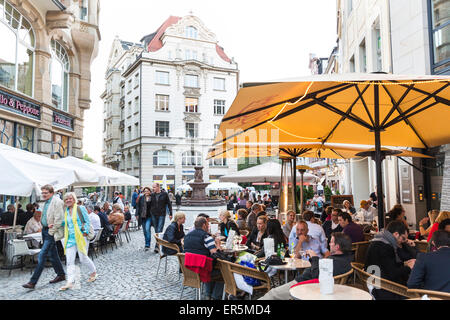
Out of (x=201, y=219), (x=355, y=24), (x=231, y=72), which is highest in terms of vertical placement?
(x=231, y=72)

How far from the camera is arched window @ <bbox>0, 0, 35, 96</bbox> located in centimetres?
1323

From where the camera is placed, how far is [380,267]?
400 cm

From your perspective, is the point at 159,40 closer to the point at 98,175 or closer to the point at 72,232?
the point at 98,175

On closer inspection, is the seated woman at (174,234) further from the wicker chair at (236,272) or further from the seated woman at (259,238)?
the wicker chair at (236,272)

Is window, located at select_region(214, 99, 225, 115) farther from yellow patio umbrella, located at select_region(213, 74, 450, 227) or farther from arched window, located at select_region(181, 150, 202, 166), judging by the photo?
yellow patio umbrella, located at select_region(213, 74, 450, 227)

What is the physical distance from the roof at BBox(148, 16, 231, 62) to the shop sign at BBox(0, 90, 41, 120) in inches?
1250

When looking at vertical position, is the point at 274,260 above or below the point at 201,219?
below

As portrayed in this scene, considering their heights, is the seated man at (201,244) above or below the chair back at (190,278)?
above

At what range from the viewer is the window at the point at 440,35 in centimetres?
866

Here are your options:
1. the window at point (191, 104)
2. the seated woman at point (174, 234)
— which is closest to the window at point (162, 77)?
the window at point (191, 104)

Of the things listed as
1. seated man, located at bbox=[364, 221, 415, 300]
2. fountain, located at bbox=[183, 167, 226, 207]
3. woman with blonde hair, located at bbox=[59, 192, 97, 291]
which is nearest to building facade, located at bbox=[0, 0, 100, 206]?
woman with blonde hair, located at bbox=[59, 192, 97, 291]
